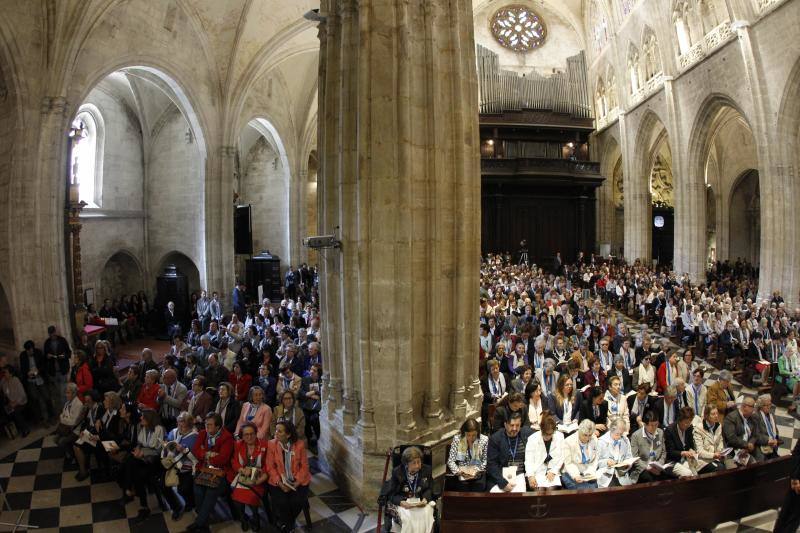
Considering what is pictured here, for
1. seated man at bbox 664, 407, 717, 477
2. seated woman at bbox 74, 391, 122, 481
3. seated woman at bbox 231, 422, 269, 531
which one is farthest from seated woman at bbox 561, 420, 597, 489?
seated woman at bbox 74, 391, 122, 481

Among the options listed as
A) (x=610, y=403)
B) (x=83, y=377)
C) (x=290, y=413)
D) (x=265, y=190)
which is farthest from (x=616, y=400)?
(x=265, y=190)

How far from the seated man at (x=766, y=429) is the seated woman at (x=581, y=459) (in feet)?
7.17

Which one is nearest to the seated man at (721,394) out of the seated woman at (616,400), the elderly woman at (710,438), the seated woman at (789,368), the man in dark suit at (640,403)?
the elderly woman at (710,438)

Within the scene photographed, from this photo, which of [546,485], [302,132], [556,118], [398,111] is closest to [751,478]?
[546,485]

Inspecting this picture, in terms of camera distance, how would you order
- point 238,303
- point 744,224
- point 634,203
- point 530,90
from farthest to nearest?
point 744,224
point 530,90
point 634,203
point 238,303

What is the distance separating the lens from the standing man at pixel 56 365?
364 inches

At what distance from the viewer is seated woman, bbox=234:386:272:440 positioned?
5938 mm

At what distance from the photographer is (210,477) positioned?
526 centimetres

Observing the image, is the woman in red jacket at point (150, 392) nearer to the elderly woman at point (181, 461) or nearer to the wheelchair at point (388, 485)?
the elderly woman at point (181, 461)

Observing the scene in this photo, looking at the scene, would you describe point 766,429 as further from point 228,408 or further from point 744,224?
point 744,224

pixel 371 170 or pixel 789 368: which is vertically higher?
pixel 371 170

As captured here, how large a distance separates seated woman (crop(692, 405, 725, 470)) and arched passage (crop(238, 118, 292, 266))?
1947 cm

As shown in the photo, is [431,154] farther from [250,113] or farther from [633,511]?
[250,113]

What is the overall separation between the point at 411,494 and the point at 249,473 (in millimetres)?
1801
